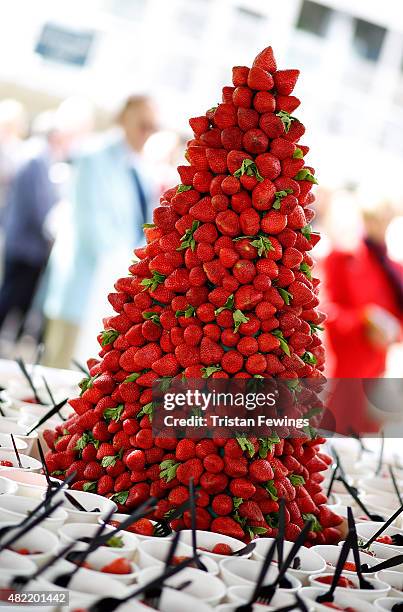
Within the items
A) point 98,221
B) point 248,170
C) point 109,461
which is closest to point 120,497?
point 109,461

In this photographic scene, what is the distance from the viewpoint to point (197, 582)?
1102 millimetres

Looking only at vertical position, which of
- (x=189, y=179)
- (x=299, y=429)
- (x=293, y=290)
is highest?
(x=189, y=179)

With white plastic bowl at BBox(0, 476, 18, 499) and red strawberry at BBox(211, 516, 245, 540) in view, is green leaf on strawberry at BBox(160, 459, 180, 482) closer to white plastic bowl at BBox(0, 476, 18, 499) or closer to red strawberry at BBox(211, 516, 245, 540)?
red strawberry at BBox(211, 516, 245, 540)

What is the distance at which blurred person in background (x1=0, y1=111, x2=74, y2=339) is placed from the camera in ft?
17.5

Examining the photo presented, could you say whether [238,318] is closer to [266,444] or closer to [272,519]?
[266,444]

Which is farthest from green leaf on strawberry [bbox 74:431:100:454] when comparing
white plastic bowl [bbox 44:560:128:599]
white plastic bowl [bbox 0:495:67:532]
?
white plastic bowl [bbox 44:560:128:599]

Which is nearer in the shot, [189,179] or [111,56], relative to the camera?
[189,179]

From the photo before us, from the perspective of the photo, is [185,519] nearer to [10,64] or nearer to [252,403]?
[252,403]

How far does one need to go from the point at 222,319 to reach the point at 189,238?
159 millimetres

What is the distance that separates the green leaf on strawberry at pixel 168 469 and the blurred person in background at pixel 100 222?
9.61 feet

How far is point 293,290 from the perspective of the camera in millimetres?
1431

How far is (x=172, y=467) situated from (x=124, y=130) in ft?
10.9

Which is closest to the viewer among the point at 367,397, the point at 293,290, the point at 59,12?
the point at 293,290

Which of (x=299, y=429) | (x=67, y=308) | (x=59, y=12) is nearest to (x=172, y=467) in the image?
(x=299, y=429)
